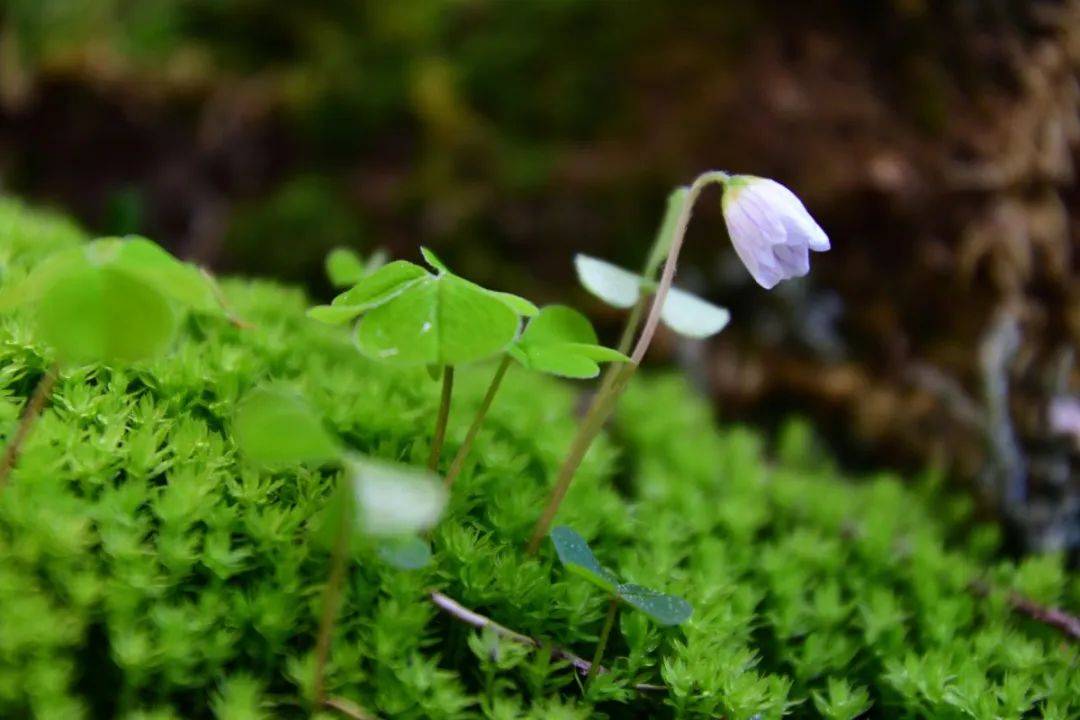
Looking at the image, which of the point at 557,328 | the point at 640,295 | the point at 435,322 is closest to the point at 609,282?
the point at 640,295

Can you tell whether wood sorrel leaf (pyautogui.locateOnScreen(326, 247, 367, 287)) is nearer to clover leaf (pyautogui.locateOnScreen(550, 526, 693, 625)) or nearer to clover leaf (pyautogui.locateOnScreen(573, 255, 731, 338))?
clover leaf (pyautogui.locateOnScreen(573, 255, 731, 338))

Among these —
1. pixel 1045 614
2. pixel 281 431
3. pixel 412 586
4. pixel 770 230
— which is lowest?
pixel 1045 614

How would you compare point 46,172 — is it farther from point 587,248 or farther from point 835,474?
point 835,474

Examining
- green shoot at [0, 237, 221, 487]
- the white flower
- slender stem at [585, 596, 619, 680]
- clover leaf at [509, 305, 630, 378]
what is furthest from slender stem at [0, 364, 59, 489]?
the white flower

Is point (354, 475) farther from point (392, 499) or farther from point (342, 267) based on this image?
point (342, 267)

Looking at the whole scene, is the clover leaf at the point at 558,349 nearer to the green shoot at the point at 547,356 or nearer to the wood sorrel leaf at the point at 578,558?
the green shoot at the point at 547,356

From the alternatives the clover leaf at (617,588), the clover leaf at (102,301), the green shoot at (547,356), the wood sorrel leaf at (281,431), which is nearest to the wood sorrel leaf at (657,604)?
the clover leaf at (617,588)

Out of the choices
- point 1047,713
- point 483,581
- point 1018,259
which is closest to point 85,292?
point 483,581
